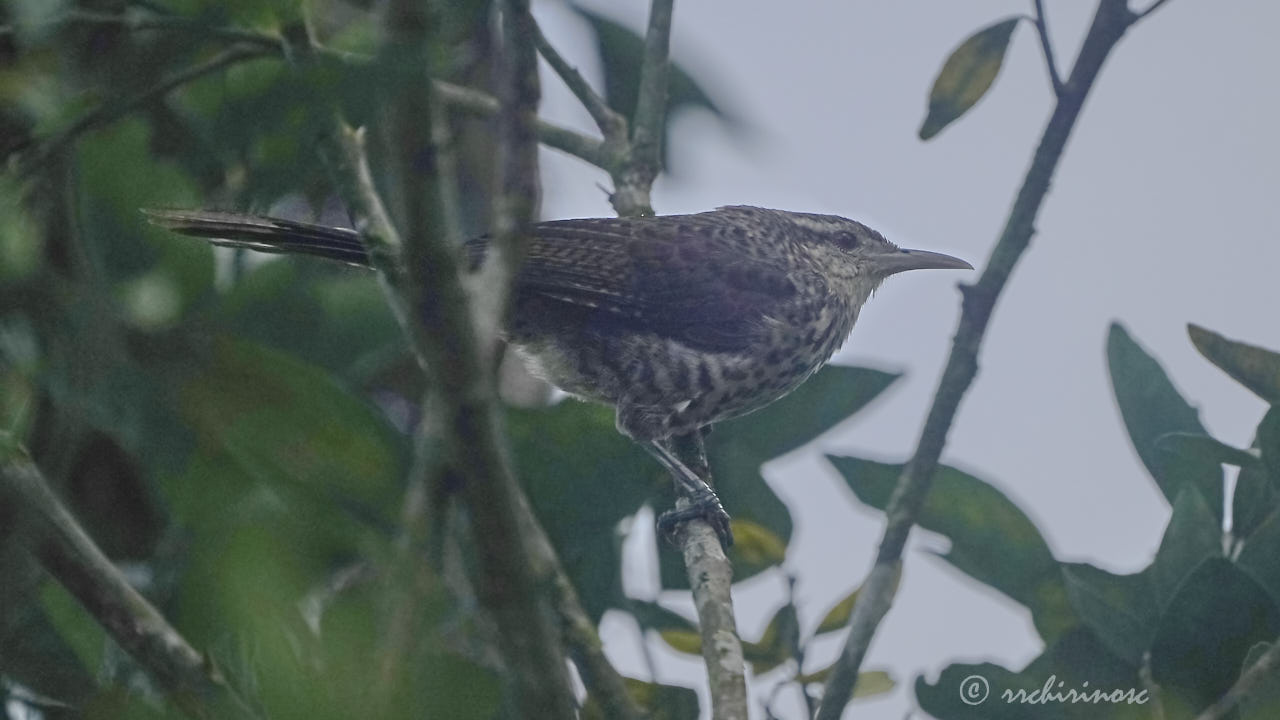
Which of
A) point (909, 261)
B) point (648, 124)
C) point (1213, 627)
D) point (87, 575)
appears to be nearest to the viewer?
point (87, 575)

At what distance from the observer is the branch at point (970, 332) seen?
2564 millimetres

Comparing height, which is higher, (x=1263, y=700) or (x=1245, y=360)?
(x=1245, y=360)

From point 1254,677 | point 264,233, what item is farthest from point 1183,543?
point 264,233

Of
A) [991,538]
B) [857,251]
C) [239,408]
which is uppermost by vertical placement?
[857,251]

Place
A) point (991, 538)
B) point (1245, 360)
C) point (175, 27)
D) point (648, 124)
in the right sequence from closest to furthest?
point (175, 27), point (1245, 360), point (991, 538), point (648, 124)

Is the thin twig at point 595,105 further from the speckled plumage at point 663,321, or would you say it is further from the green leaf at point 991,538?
the green leaf at point 991,538

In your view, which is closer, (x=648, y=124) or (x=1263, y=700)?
(x=1263, y=700)

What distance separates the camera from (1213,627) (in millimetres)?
2248

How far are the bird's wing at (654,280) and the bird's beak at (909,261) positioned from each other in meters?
0.66

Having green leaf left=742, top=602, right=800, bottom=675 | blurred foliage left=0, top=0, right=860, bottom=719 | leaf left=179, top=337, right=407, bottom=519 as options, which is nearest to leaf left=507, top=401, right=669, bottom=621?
blurred foliage left=0, top=0, right=860, bottom=719

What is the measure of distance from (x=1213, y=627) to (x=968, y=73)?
56.0 inches

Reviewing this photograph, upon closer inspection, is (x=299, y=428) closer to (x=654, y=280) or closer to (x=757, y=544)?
(x=757, y=544)

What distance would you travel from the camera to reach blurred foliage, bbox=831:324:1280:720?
7.40ft

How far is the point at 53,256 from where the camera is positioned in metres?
2.72
